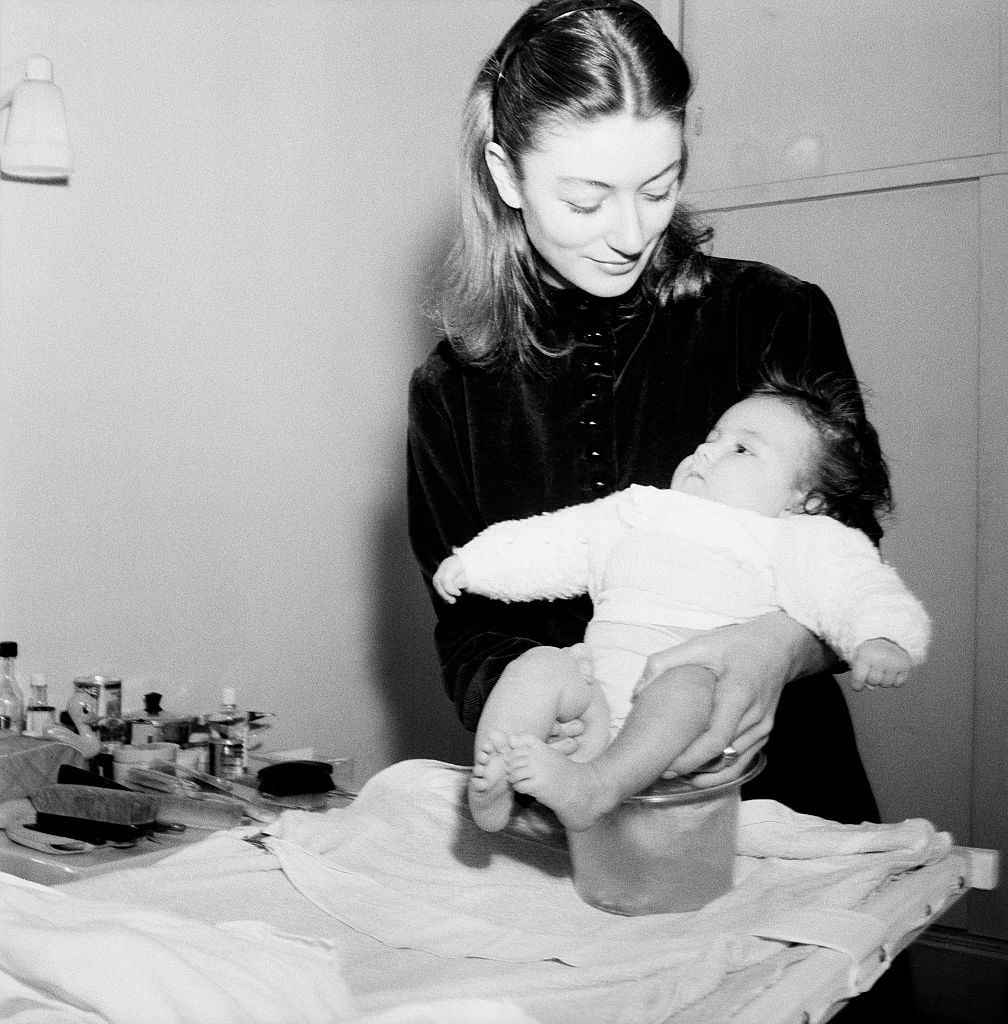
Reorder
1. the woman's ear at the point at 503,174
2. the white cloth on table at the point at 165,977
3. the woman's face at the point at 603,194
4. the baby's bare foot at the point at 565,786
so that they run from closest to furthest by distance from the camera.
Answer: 1. the white cloth on table at the point at 165,977
2. the baby's bare foot at the point at 565,786
3. the woman's face at the point at 603,194
4. the woman's ear at the point at 503,174

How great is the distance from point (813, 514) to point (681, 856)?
17.9 inches

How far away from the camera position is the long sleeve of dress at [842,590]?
1040mm

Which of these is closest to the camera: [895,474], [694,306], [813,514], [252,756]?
[813,514]

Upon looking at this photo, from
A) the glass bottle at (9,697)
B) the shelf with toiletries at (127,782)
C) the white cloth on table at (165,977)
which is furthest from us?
the glass bottle at (9,697)

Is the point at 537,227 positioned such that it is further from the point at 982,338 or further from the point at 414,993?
the point at 982,338

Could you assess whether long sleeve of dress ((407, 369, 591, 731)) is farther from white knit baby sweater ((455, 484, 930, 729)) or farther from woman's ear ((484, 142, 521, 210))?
woman's ear ((484, 142, 521, 210))

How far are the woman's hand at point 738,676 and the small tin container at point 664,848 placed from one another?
0.02m

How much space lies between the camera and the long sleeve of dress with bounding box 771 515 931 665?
3.41ft

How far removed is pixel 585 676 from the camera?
1.09 m

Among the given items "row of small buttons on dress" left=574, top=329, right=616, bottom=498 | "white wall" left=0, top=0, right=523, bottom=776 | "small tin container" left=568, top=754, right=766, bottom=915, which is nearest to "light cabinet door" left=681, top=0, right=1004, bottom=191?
"white wall" left=0, top=0, right=523, bottom=776

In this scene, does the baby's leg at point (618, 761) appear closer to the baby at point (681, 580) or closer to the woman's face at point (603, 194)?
the baby at point (681, 580)

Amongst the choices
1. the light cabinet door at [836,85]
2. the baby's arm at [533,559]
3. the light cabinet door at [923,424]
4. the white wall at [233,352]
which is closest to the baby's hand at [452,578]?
the baby's arm at [533,559]

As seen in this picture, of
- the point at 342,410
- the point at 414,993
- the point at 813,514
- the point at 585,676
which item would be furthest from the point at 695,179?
the point at 414,993

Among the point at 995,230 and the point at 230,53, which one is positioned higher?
the point at 230,53
